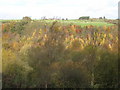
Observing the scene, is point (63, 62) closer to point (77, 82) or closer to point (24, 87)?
point (77, 82)

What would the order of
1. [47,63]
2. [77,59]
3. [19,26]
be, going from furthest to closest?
[19,26]
[77,59]
[47,63]

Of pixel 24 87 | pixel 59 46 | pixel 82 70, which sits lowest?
pixel 24 87

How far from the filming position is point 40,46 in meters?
46.6

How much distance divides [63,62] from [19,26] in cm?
10039

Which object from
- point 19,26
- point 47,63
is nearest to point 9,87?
point 47,63

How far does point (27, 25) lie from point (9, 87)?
10341 cm

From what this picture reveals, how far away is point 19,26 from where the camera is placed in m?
144

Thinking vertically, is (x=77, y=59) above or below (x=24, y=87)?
above

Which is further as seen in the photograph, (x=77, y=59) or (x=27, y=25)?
(x=27, y=25)

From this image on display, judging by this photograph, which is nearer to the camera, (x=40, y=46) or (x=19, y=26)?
(x=40, y=46)

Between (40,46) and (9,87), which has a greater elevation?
(40,46)

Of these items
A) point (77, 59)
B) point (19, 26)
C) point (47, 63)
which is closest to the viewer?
point (47, 63)

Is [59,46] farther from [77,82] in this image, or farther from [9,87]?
[9,87]

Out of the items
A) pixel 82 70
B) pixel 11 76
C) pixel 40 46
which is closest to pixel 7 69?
pixel 11 76
